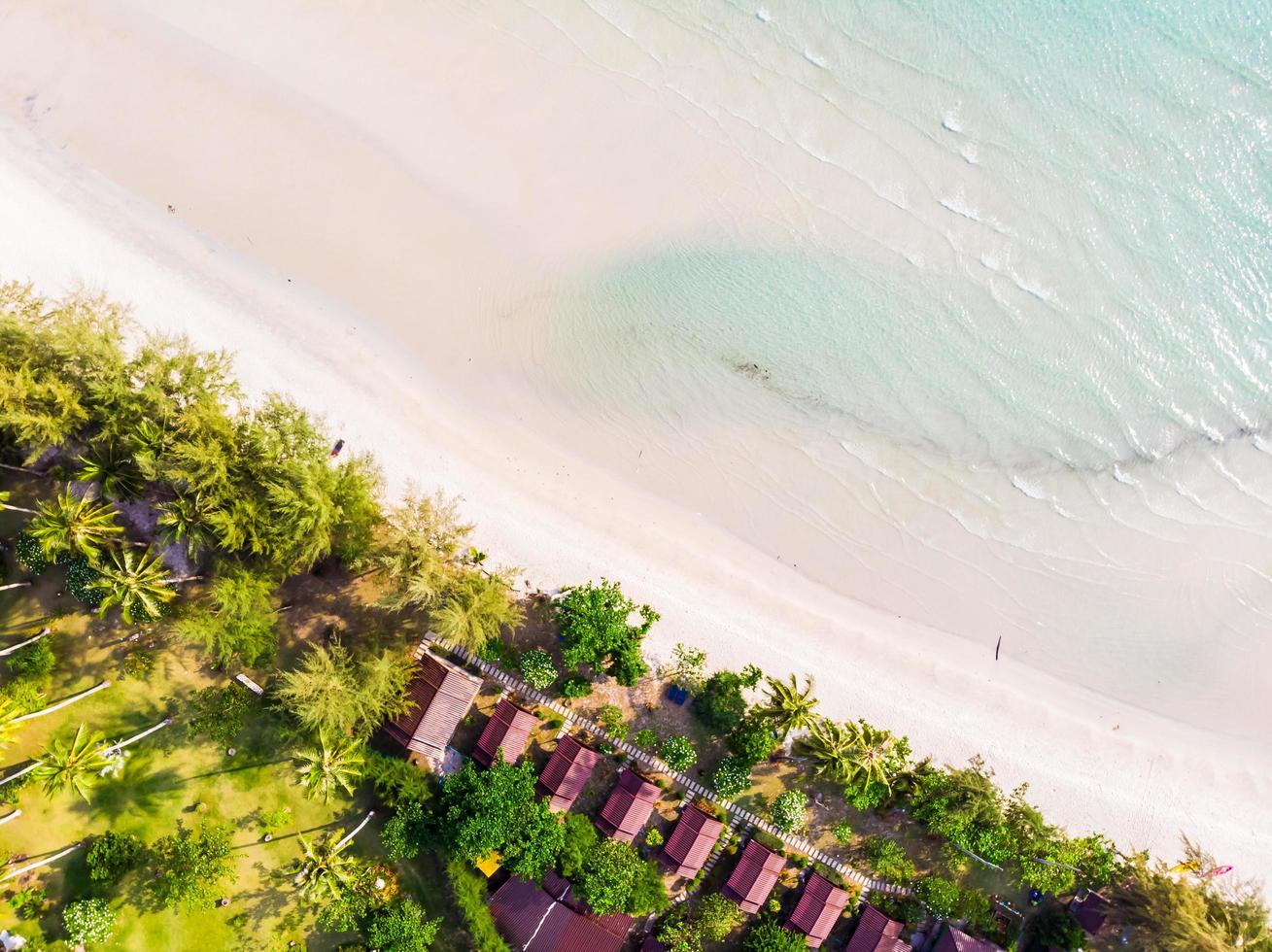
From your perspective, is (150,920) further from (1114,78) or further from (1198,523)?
(1114,78)

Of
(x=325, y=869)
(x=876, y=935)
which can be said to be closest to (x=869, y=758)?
(x=876, y=935)

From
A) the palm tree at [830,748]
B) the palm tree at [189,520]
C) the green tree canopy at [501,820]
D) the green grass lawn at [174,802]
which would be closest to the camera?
the palm tree at [189,520]

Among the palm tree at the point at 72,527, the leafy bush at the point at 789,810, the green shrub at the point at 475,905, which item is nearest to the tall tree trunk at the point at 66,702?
the palm tree at the point at 72,527

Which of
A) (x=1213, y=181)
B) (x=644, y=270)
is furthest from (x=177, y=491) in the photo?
(x=1213, y=181)

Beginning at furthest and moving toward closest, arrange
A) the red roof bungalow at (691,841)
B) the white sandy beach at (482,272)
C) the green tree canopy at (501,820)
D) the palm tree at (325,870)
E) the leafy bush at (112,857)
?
1. the white sandy beach at (482,272)
2. the red roof bungalow at (691,841)
3. the leafy bush at (112,857)
4. the green tree canopy at (501,820)
5. the palm tree at (325,870)

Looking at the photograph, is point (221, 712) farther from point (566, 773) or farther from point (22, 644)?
point (566, 773)

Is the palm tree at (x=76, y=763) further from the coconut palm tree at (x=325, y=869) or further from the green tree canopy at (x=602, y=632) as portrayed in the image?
the green tree canopy at (x=602, y=632)
